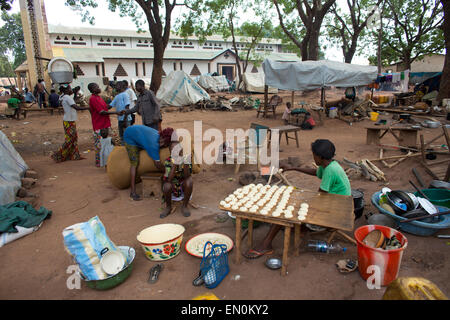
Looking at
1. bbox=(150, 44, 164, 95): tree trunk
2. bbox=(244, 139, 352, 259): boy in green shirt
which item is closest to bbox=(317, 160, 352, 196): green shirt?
bbox=(244, 139, 352, 259): boy in green shirt

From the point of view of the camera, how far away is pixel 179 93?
53.9 feet

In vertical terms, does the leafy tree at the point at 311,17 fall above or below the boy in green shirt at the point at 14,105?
above

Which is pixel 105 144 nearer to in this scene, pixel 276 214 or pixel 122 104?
pixel 122 104

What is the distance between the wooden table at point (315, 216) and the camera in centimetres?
241

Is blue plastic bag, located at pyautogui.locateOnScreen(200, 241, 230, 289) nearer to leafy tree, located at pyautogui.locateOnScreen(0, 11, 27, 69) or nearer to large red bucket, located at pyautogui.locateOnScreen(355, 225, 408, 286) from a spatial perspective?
large red bucket, located at pyautogui.locateOnScreen(355, 225, 408, 286)

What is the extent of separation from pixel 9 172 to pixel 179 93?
40.3ft

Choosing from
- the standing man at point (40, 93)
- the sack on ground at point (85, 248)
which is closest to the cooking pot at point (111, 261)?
the sack on ground at point (85, 248)

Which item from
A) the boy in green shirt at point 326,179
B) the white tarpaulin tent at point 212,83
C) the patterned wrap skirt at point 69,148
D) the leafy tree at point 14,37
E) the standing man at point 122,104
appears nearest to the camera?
the boy in green shirt at point 326,179

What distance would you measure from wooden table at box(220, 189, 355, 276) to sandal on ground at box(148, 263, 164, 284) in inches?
31.0

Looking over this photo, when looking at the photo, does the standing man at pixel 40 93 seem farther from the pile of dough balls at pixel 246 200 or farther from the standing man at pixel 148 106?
the pile of dough balls at pixel 246 200

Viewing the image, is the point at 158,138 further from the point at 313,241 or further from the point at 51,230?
the point at 313,241

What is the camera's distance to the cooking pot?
8.73 feet

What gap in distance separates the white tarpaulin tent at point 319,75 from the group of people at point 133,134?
6.37 meters

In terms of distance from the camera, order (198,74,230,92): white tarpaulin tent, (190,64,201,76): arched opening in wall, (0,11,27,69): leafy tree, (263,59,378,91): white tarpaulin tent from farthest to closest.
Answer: (0,11,27,69): leafy tree, (190,64,201,76): arched opening in wall, (198,74,230,92): white tarpaulin tent, (263,59,378,91): white tarpaulin tent
